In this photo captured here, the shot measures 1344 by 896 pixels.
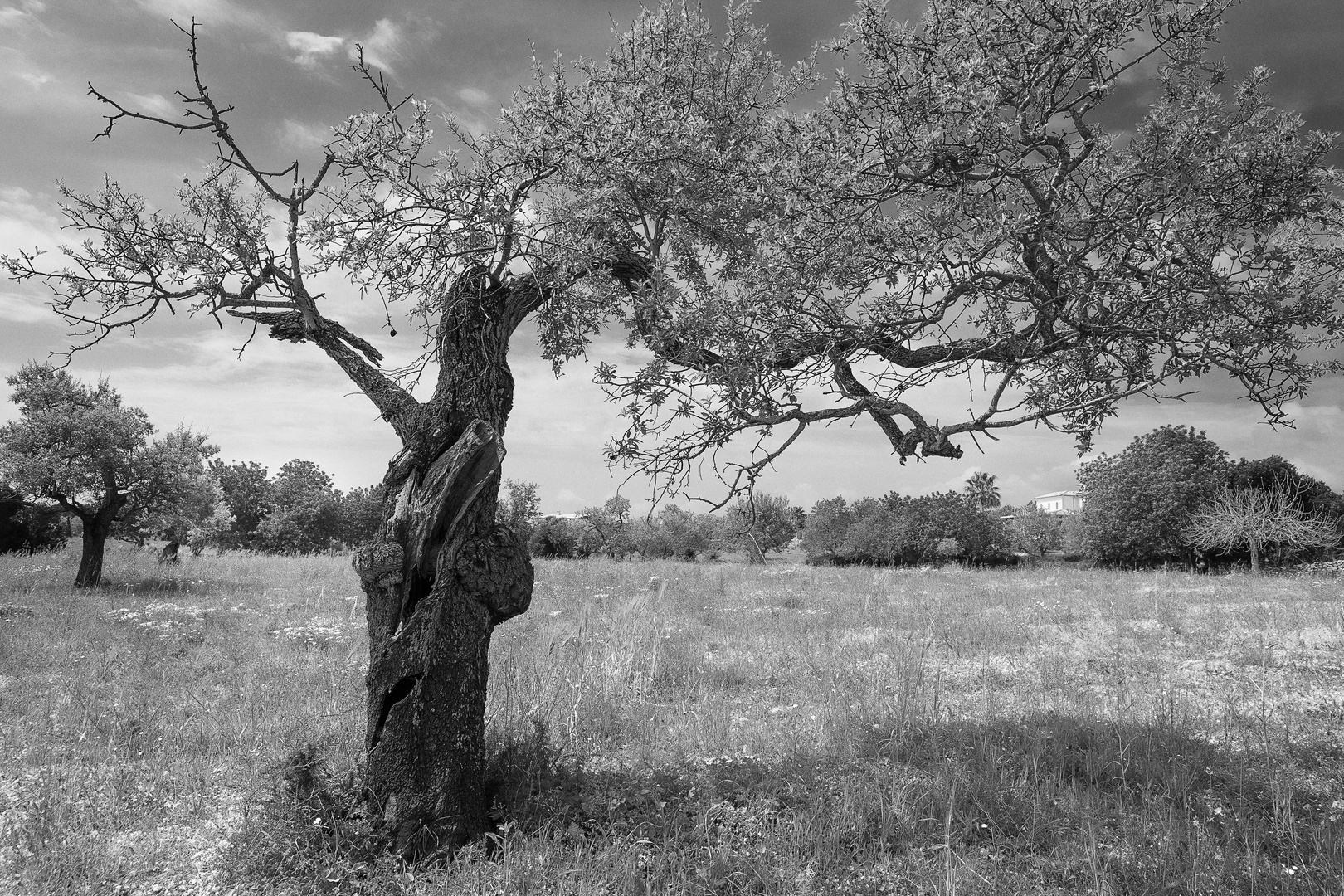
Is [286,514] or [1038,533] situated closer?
[286,514]

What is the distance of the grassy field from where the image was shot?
521cm

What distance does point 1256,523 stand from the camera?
3550 centimetres

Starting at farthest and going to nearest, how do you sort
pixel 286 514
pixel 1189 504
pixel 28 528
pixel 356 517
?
1. pixel 356 517
2. pixel 286 514
3. pixel 1189 504
4. pixel 28 528

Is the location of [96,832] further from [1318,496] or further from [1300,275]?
[1318,496]

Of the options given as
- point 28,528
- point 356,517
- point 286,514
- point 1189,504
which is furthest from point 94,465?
point 1189,504

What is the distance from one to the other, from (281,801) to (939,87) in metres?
6.86

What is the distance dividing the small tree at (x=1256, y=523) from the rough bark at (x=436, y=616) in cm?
3949

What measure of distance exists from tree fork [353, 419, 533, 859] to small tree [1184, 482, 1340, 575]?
1555 inches

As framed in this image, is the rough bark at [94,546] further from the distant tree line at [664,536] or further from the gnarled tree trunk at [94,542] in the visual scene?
the distant tree line at [664,536]

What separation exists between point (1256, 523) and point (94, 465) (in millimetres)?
45767

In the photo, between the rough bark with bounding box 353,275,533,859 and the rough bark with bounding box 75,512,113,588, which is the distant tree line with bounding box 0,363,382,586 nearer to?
the rough bark with bounding box 75,512,113,588

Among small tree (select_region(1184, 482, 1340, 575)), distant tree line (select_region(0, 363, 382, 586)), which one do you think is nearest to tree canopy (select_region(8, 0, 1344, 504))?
distant tree line (select_region(0, 363, 382, 586))

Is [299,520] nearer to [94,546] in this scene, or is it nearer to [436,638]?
[94,546]

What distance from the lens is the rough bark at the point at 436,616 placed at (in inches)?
213
